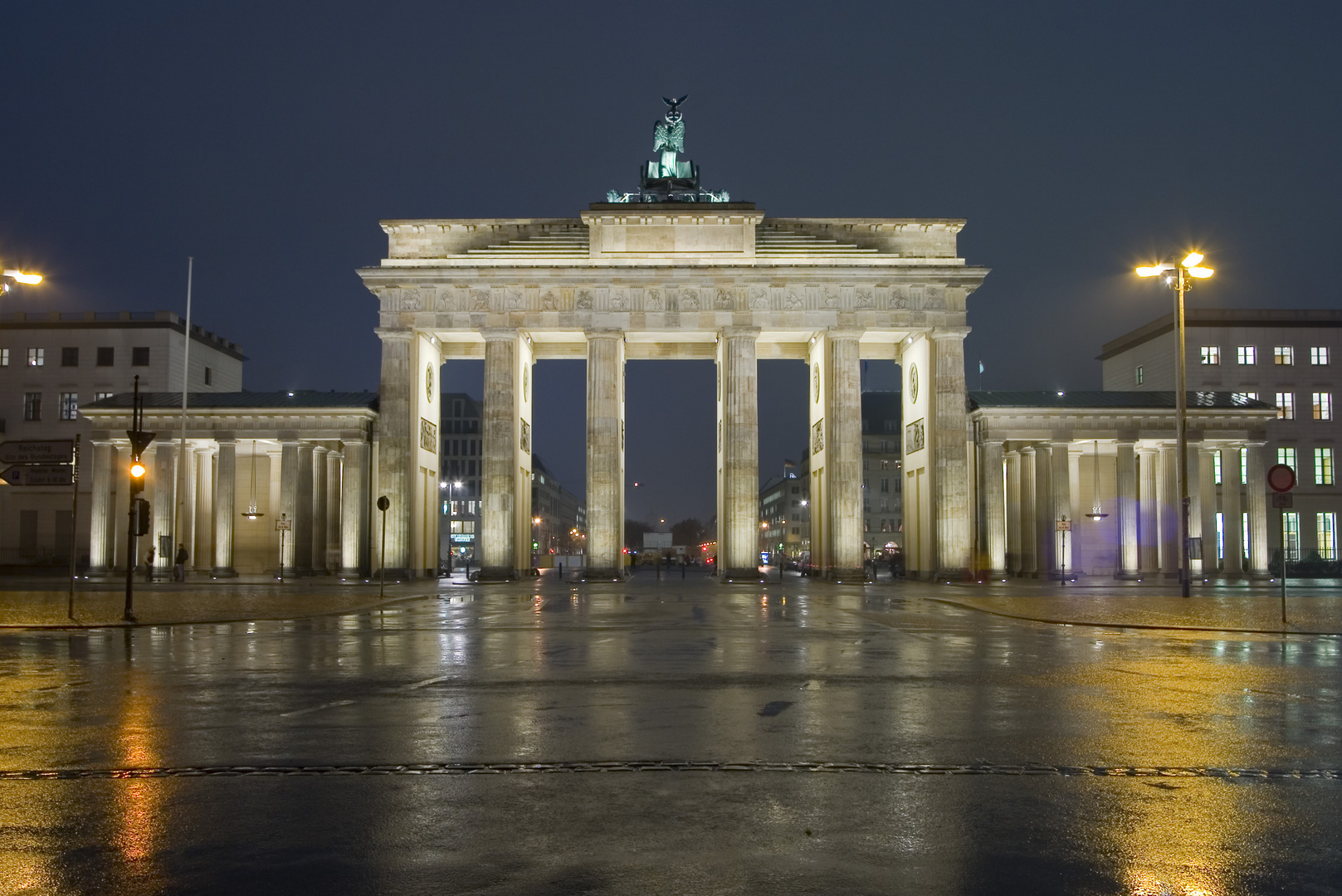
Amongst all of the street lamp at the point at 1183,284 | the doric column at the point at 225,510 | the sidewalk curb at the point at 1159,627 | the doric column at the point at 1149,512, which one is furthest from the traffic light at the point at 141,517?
the doric column at the point at 1149,512

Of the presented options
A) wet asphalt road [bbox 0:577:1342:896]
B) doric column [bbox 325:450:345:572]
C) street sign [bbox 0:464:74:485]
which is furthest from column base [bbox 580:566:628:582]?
wet asphalt road [bbox 0:577:1342:896]

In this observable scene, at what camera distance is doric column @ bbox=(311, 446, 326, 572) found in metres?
64.6

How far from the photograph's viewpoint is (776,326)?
61.6 meters

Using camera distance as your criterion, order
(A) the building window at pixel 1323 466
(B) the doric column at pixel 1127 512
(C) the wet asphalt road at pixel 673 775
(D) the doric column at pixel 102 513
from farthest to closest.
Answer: (A) the building window at pixel 1323 466
(D) the doric column at pixel 102 513
(B) the doric column at pixel 1127 512
(C) the wet asphalt road at pixel 673 775

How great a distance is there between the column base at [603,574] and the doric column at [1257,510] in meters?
34.5

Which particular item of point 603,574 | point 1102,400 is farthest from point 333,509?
point 1102,400

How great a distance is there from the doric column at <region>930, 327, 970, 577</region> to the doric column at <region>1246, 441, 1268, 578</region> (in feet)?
56.0

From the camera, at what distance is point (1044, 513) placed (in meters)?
63.8

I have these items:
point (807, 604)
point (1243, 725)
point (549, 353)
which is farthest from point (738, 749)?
point (549, 353)

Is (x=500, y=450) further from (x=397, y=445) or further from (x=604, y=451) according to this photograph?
(x=604, y=451)

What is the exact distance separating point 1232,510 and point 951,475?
1768cm

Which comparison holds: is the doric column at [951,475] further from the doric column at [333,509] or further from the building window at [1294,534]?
the building window at [1294,534]

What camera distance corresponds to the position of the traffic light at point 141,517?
97.8 ft

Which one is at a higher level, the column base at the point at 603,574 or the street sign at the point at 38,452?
the street sign at the point at 38,452
